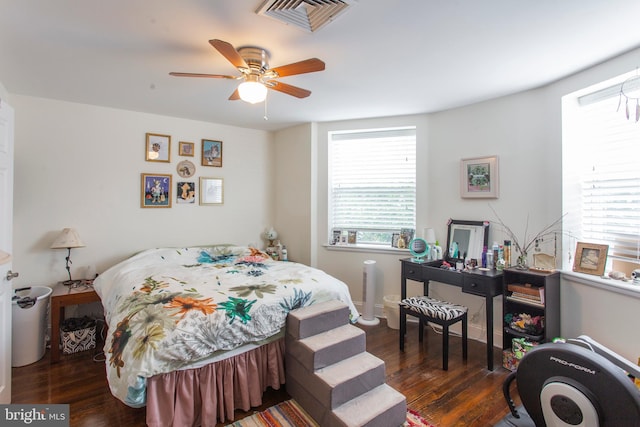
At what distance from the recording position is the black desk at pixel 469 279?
2547 mm

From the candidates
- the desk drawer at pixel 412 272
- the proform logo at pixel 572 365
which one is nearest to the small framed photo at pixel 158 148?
the desk drawer at pixel 412 272

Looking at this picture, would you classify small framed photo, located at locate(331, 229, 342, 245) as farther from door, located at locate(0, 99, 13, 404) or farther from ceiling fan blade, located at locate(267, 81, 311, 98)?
door, located at locate(0, 99, 13, 404)

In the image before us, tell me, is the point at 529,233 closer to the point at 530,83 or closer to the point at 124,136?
the point at 530,83

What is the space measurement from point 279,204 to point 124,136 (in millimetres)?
2004

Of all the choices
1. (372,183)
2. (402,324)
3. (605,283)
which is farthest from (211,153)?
(605,283)

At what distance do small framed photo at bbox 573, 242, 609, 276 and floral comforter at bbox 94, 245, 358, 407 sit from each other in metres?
1.82

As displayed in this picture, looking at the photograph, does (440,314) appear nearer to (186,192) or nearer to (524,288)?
(524,288)

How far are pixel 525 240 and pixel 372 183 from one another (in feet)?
5.55

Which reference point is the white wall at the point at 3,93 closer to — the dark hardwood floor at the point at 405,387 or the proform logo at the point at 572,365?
the dark hardwood floor at the point at 405,387

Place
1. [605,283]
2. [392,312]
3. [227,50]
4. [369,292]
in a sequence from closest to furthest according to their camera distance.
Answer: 1. [227,50]
2. [605,283]
3. [392,312]
4. [369,292]

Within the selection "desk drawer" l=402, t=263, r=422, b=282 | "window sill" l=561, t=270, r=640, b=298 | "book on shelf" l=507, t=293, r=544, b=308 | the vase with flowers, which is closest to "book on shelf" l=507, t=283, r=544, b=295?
"book on shelf" l=507, t=293, r=544, b=308

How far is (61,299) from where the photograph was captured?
2.69 metres

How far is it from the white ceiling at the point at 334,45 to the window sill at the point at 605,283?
1566mm

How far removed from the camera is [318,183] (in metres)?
3.98
